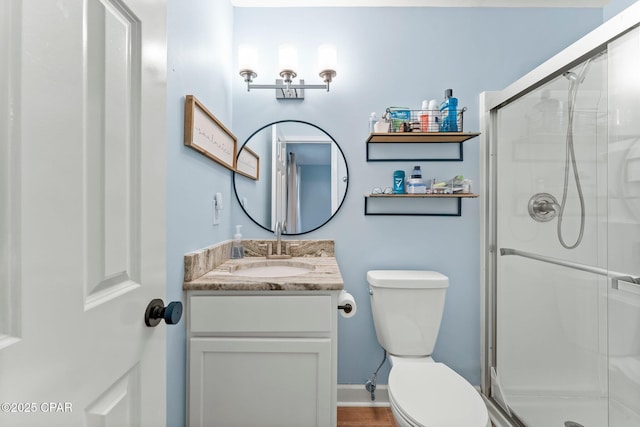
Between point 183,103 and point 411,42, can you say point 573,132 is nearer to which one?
point 411,42

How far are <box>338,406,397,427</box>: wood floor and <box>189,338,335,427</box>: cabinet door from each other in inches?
23.7

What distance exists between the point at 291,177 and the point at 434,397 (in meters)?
1.28

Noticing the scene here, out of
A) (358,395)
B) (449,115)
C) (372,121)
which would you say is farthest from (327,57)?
(358,395)

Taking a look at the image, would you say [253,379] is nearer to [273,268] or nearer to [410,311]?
[273,268]

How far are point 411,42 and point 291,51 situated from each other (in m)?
0.72

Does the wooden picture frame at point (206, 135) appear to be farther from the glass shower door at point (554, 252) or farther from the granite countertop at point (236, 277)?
the glass shower door at point (554, 252)

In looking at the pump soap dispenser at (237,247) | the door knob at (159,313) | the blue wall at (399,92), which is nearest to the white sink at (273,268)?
the pump soap dispenser at (237,247)

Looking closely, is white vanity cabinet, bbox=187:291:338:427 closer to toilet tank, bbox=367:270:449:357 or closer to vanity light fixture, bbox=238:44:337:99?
toilet tank, bbox=367:270:449:357

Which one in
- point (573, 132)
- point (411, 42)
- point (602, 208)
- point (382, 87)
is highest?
point (411, 42)

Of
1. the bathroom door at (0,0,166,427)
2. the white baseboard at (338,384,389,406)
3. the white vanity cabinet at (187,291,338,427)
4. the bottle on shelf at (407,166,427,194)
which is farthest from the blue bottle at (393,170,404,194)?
the bathroom door at (0,0,166,427)

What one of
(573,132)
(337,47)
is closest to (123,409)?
(573,132)

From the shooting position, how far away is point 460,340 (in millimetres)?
1837

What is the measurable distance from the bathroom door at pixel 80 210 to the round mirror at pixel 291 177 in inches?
46.1

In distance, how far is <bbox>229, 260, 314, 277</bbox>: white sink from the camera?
157 cm
